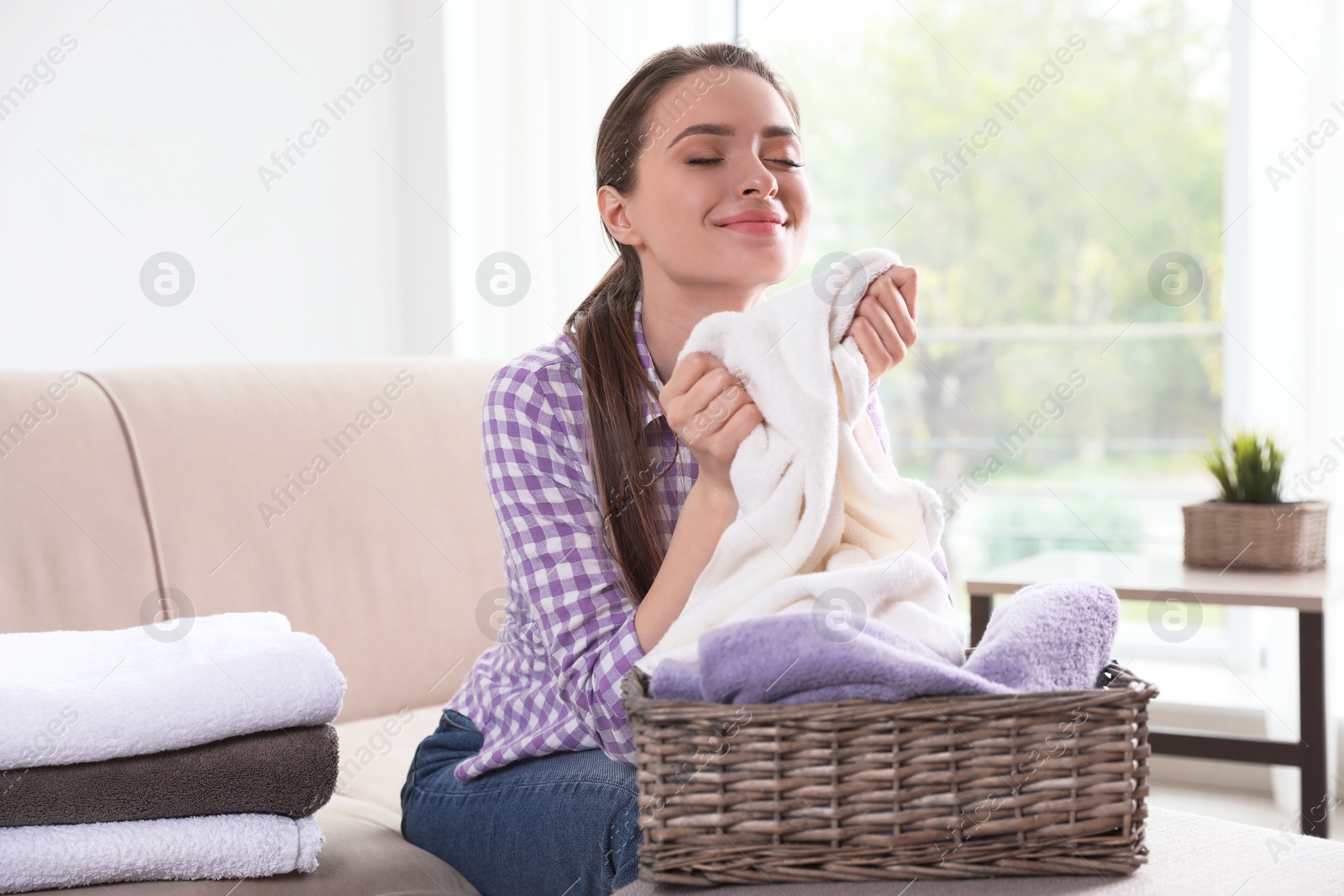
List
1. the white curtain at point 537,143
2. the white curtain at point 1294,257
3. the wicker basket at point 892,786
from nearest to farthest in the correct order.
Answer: the wicker basket at point 892,786
the white curtain at point 1294,257
the white curtain at point 537,143

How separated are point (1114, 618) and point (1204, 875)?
167 mm

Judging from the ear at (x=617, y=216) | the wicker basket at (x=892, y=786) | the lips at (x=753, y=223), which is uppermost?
the ear at (x=617, y=216)

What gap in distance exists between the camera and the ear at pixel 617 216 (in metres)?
1.23

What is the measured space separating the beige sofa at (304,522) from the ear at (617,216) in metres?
0.58

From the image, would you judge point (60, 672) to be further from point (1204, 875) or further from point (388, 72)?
point (388, 72)

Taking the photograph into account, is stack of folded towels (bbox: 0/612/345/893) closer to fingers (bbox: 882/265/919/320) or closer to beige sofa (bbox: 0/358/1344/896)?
beige sofa (bbox: 0/358/1344/896)

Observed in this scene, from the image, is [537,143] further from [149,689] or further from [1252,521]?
[149,689]

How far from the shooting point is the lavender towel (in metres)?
0.66

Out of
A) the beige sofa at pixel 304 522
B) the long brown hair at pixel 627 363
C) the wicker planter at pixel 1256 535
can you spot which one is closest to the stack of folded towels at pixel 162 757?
the beige sofa at pixel 304 522

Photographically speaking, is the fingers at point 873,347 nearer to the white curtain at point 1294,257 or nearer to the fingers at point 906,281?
the fingers at point 906,281

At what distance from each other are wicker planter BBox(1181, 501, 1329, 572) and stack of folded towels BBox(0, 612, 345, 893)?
57.2 inches

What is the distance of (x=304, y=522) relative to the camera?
1.53 meters

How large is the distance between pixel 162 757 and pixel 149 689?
0.19 feet

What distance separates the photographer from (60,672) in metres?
0.97
